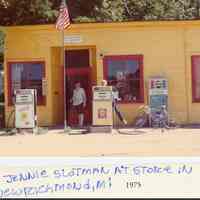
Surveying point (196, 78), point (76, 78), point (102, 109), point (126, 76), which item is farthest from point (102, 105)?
point (196, 78)

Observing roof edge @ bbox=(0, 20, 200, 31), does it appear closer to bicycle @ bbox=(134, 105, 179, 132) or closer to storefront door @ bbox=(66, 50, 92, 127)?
storefront door @ bbox=(66, 50, 92, 127)

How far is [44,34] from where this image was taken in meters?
24.7

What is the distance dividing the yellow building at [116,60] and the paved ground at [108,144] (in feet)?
8.67

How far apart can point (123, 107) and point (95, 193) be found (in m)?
18.6

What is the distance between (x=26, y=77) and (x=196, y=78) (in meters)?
6.41

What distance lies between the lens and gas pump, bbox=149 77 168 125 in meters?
23.6

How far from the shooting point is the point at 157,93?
77.7 ft

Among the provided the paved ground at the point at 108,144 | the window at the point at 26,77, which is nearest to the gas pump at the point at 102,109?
the paved ground at the point at 108,144

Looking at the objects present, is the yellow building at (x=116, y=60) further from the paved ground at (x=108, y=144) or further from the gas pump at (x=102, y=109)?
the paved ground at (x=108, y=144)

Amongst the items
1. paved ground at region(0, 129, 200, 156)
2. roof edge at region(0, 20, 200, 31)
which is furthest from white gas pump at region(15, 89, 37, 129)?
roof edge at region(0, 20, 200, 31)

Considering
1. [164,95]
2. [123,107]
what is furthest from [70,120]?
[164,95]

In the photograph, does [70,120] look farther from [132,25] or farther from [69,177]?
[69,177]

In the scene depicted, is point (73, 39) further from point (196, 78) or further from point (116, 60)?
point (196, 78)

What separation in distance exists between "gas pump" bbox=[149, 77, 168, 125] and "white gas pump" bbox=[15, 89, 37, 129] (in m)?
4.26
